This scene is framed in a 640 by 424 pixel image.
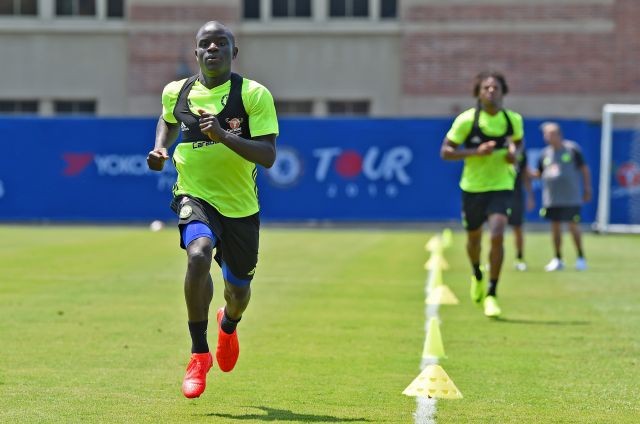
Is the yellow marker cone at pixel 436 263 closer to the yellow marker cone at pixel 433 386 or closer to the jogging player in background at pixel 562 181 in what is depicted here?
the jogging player in background at pixel 562 181

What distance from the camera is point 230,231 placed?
8.06 meters

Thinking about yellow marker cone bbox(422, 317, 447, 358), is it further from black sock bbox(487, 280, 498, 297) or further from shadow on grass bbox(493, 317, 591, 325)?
black sock bbox(487, 280, 498, 297)

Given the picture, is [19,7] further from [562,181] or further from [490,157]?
[490,157]

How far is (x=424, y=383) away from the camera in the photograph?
8.11 meters

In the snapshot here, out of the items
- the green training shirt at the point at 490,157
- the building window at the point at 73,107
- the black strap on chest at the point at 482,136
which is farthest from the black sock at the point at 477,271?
the building window at the point at 73,107

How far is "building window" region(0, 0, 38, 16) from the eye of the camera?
36875 mm

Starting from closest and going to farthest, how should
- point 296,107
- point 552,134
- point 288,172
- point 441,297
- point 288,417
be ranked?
1. point 288,417
2. point 441,297
3. point 552,134
4. point 288,172
5. point 296,107

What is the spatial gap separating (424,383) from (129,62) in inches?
1162

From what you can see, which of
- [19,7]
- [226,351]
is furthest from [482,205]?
[19,7]

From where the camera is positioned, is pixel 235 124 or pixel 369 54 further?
pixel 369 54

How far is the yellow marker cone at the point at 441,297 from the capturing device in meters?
13.9

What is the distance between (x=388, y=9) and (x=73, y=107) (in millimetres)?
8603

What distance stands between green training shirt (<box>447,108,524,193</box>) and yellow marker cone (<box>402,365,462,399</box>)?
5.05 m

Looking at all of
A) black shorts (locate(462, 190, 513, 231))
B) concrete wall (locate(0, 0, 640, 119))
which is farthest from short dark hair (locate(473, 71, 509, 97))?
concrete wall (locate(0, 0, 640, 119))
